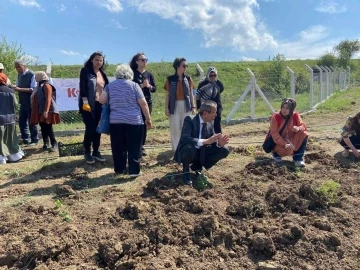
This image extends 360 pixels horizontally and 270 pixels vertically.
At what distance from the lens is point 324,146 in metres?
7.14

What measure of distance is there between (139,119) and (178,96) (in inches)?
54.3

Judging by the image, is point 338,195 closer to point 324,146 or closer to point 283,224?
point 283,224

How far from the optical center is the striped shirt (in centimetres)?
493

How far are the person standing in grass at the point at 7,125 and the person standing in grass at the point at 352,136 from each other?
5.54 metres

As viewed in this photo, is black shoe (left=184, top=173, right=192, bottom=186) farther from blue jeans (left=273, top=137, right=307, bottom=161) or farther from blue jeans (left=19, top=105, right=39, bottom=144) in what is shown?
blue jeans (left=19, top=105, right=39, bottom=144)

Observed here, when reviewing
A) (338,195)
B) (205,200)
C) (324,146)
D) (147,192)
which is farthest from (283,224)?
(324,146)

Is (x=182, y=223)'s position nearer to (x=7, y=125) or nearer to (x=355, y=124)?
(x=355, y=124)

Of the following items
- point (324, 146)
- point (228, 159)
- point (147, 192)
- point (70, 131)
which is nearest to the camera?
point (147, 192)

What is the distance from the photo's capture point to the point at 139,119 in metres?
5.02

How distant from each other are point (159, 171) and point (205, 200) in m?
1.42

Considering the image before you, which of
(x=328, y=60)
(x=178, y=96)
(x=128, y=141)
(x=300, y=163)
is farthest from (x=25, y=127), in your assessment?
(x=328, y=60)

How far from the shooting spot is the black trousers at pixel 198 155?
468 centimetres

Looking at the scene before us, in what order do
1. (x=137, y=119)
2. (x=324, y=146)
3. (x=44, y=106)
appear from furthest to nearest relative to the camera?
1. (x=324, y=146)
2. (x=44, y=106)
3. (x=137, y=119)

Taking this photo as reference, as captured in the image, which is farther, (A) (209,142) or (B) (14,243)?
(A) (209,142)
